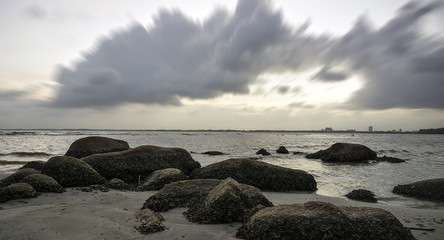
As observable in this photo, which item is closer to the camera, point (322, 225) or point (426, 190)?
point (322, 225)

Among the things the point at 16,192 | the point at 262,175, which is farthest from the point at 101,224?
the point at 262,175

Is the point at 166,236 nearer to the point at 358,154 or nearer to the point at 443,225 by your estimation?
the point at 443,225

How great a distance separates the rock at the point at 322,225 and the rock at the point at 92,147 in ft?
50.3

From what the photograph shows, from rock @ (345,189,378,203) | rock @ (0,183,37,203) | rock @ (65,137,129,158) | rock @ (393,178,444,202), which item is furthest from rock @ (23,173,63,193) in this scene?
rock @ (393,178,444,202)

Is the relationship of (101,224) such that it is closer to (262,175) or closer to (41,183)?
(41,183)

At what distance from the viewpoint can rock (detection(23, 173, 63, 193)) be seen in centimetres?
819

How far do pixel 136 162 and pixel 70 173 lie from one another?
3595 mm

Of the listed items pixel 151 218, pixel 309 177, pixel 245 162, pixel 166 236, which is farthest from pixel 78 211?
pixel 309 177

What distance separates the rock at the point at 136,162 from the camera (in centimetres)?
1266

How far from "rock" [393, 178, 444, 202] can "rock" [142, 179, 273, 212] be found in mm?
7197

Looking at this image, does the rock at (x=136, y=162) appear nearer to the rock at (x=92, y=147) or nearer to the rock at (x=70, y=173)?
the rock at (x=70, y=173)

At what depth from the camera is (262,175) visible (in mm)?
11391

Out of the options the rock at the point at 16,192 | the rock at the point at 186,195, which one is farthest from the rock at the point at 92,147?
the rock at the point at 186,195

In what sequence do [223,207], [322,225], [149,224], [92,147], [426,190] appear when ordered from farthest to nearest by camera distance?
1. [92,147]
2. [426,190]
3. [223,207]
4. [149,224]
5. [322,225]
